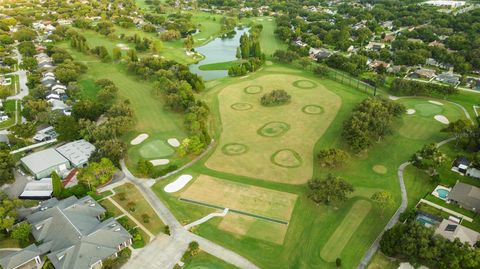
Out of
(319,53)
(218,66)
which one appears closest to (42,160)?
(218,66)

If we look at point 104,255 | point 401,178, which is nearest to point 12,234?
point 104,255

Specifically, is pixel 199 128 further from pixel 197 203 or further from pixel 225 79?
pixel 225 79

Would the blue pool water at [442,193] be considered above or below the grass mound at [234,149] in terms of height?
above

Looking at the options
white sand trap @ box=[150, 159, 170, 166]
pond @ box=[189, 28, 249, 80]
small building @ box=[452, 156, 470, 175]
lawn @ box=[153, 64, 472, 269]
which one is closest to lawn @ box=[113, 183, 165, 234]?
lawn @ box=[153, 64, 472, 269]

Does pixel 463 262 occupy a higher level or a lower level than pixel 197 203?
higher

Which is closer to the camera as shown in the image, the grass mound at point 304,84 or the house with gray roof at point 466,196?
the house with gray roof at point 466,196

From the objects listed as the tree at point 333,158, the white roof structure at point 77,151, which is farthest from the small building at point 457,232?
the white roof structure at point 77,151

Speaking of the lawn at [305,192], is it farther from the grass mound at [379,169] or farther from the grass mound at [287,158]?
the grass mound at [287,158]
